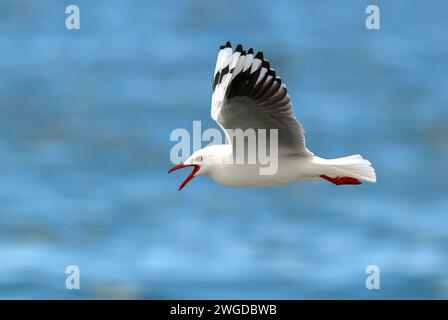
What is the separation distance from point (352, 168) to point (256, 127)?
2.69 feet

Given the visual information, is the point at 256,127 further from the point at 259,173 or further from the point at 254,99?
the point at 259,173

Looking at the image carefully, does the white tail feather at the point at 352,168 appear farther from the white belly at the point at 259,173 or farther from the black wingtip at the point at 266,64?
the black wingtip at the point at 266,64

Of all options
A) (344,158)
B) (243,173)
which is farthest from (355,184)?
(243,173)

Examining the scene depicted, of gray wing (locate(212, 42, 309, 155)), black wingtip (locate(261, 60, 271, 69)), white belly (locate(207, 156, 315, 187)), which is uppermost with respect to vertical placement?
black wingtip (locate(261, 60, 271, 69))

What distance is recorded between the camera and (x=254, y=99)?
920 cm

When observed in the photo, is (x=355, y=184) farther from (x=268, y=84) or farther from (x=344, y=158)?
(x=268, y=84)

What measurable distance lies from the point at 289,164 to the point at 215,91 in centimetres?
67

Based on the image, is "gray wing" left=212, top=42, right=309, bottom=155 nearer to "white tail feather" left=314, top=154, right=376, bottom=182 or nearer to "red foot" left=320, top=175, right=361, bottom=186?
"white tail feather" left=314, top=154, right=376, bottom=182

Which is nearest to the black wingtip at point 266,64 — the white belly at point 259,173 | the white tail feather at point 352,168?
the white belly at point 259,173

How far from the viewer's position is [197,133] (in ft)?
32.6

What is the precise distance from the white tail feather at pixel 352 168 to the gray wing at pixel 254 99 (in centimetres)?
34

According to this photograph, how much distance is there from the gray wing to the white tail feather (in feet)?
1.12

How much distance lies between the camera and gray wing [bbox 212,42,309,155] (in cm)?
917

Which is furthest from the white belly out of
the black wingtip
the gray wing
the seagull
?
the black wingtip
